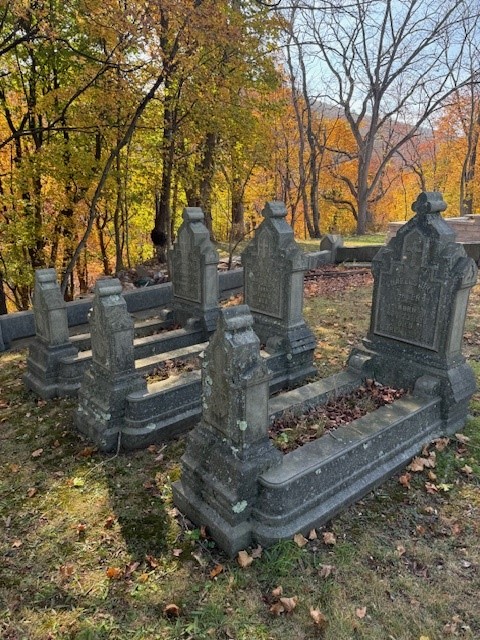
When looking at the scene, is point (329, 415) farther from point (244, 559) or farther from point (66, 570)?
point (66, 570)

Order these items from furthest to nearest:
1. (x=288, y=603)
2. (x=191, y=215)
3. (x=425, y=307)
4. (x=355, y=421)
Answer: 1. (x=191, y=215)
2. (x=425, y=307)
3. (x=355, y=421)
4. (x=288, y=603)

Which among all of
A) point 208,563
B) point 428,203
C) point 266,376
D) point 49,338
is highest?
point 428,203

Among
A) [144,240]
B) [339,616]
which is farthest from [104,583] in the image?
[144,240]

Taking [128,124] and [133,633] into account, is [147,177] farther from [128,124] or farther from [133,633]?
[133,633]

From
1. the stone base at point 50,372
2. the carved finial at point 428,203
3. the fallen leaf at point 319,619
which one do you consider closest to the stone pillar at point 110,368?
the stone base at point 50,372

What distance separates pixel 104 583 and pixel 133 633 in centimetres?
52

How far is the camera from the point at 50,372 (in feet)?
21.4

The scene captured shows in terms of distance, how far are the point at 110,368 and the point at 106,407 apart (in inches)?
18.8

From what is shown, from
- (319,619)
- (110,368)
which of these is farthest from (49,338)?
(319,619)

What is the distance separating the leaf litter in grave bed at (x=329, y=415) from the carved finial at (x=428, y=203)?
91.1 inches

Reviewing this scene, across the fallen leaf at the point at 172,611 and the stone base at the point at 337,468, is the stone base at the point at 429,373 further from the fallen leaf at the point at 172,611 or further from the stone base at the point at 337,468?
the fallen leaf at the point at 172,611

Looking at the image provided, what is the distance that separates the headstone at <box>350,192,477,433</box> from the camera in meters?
5.02

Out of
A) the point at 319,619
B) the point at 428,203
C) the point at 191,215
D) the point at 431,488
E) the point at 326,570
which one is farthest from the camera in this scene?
the point at 191,215

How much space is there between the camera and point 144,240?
1091 inches
